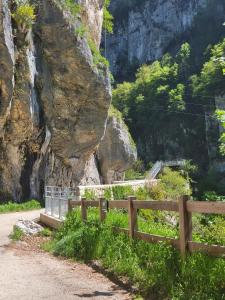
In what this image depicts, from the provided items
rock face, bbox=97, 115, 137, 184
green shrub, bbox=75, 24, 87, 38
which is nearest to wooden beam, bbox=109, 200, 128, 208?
green shrub, bbox=75, 24, 87, 38

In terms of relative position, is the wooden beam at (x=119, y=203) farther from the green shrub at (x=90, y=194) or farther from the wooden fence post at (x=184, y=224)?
the green shrub at (x=90, y=194)

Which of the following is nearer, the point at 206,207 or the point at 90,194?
the point at 206,207

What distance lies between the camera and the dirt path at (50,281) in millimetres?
6961

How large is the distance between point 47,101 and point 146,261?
26.8 meters

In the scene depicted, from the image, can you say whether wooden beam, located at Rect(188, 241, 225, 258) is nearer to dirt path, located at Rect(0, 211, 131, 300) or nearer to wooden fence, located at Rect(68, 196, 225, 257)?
wooden fence, located at Rect(68, 196, 225, 257)

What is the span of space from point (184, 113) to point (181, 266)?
265 ft

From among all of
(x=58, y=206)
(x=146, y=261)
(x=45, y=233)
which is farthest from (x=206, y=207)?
(x=58, y=206)

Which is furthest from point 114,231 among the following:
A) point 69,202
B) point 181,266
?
point 69,202

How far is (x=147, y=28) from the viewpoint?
349 feet

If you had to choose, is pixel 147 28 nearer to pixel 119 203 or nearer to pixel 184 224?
pixel 119 203

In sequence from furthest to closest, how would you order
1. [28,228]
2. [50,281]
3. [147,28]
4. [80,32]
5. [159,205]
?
1. [147,28]
2. [80,32]
3. [28,228]
4. [50,281]
5. [159,205]

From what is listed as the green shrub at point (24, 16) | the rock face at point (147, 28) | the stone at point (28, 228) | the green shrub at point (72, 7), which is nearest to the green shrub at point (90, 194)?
the stone at point (28, 228)

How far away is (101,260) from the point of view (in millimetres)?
9141

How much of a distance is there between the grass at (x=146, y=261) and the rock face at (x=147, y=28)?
9785cm
